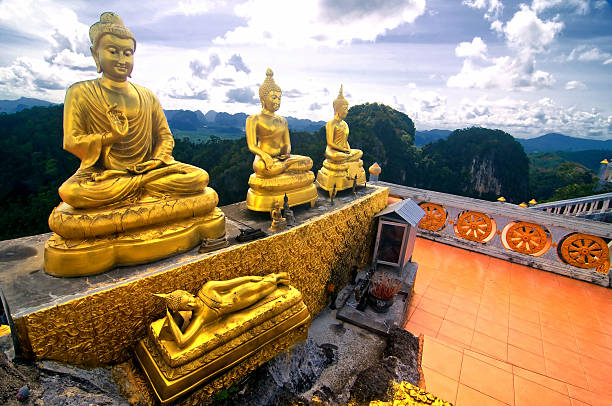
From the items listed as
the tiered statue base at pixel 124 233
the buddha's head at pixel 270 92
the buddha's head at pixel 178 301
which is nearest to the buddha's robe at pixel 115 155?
the tiered statue base at pixel 124 233

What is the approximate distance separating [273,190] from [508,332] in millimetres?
5260

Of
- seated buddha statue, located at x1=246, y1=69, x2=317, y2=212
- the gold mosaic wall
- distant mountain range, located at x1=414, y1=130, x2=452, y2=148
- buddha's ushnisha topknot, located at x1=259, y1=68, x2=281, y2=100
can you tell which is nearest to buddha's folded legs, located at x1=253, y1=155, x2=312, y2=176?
seated buddha statue, located at x1=246, y1=69, x2=317, y2=212

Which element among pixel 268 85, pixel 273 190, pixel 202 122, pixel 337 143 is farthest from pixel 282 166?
pixel 202 122

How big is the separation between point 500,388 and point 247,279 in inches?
160

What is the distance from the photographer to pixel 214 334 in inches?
135

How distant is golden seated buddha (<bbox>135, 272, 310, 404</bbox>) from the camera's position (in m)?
3.15

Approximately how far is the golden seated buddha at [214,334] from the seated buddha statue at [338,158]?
3.65m

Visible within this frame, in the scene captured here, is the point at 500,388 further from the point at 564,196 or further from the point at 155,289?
the point at 564,196

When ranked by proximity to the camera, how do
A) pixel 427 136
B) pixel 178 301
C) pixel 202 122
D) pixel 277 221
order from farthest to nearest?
pixel 427 136 → pixel 202 122 → pixel 277 221 → pixel 178 301

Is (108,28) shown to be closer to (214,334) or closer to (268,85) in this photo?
(268,85)

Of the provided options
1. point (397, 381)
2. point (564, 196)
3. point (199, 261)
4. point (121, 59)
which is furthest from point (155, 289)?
point (564, 196)

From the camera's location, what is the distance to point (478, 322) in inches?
A: 249

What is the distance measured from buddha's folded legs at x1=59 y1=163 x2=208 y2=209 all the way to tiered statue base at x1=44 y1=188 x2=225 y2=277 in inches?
4.8

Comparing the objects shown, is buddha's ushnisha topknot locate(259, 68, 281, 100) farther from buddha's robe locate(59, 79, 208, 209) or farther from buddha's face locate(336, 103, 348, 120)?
buddha's face locate(336, 103, 348, 120)
